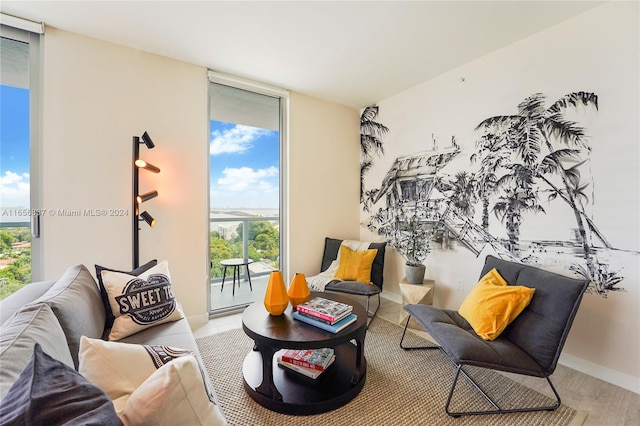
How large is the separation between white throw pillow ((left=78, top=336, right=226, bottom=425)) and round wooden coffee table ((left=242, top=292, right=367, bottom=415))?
0.78 metres

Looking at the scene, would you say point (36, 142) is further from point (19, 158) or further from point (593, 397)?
point (593, 397)

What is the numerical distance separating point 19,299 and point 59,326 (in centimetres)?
61

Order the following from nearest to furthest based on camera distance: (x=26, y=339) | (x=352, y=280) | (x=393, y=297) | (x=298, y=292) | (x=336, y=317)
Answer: (x=26, y=339)
(x=336, y=317)
(x=298, y=292)
(x=352, y=280)
(x=393, y=297)

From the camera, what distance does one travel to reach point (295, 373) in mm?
1907

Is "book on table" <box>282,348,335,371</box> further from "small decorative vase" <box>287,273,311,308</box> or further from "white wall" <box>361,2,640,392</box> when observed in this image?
"white wall" <box>361,2,640,392</box>

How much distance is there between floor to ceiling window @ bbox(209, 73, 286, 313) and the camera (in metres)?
3.19

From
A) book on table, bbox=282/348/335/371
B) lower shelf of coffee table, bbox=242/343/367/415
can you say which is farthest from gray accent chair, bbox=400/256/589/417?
book on table, bbox=282/348/335/371

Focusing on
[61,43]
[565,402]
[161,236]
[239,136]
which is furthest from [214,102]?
[565,402]

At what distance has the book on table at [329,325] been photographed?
1.73 metres

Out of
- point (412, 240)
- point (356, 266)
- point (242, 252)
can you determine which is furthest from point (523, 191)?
point (242, 252)

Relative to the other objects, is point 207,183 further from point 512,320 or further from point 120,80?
point 512,320

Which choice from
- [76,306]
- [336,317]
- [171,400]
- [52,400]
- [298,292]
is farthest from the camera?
[298,292]

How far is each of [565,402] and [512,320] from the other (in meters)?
0.55

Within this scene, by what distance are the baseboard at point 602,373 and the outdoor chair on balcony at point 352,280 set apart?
1580 mm
